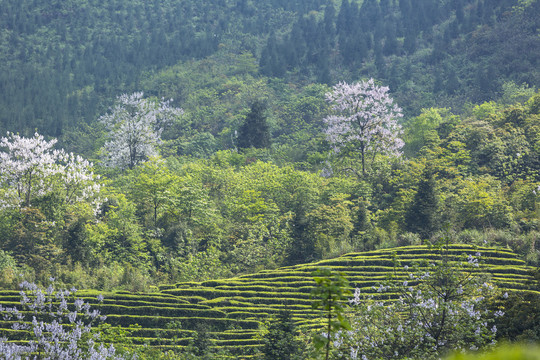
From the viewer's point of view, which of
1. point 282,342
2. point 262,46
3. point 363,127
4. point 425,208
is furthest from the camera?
point 262,46

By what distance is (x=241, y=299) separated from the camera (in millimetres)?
21781

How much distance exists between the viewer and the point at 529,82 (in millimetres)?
44906

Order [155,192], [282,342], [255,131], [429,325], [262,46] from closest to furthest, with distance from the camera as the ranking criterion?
[429,325] < [282,342] < [155,192] < [255,131] < [262,46]

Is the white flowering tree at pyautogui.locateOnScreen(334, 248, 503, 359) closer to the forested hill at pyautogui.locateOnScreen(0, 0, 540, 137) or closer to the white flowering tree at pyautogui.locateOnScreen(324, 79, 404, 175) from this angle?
the white flowering tree at pyautogui.locateOnScreen(324, 79, 404, 175)

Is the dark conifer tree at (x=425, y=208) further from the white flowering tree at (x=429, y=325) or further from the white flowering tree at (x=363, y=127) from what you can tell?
the white flowering tree at (x=429, y=325)

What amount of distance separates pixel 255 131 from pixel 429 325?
31.0 m

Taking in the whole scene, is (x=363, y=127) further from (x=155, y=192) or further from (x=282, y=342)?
(x=282, y=342)

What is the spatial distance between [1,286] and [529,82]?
40.0 meters

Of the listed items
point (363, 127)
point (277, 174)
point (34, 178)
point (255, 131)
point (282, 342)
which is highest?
point (255, 131)

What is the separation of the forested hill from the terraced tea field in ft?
91.0

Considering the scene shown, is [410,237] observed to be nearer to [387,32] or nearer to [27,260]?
[27,260]

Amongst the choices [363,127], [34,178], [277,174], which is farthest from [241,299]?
[363,127]

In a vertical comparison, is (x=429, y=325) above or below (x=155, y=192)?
below

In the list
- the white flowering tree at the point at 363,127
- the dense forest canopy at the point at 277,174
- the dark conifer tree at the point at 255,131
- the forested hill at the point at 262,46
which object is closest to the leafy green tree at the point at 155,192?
the dense forest canopy at the point at 277,174
